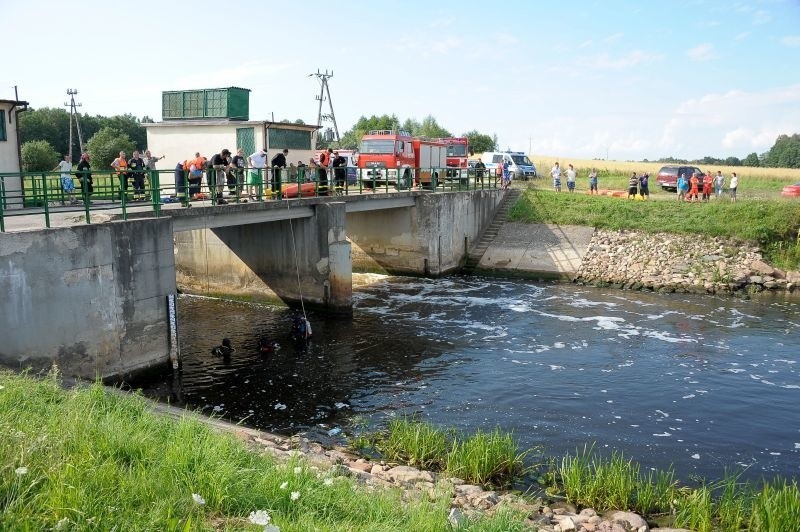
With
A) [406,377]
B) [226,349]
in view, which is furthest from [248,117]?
[406,377]

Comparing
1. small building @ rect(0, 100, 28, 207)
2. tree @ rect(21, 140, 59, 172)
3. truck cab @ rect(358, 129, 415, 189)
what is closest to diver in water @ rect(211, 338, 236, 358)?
small building @ rect(0, 100, 28, 207)

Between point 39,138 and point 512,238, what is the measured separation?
6158cm

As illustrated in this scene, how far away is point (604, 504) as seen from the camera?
31.2 feet

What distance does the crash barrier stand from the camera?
15655mm

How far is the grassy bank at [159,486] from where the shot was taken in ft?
19.0

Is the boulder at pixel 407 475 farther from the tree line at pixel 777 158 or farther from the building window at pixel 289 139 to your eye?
the tree line at pixel 777 158

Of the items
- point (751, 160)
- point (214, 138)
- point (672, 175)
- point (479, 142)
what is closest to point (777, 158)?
point (751, 160)

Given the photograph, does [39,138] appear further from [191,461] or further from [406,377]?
[191,461]

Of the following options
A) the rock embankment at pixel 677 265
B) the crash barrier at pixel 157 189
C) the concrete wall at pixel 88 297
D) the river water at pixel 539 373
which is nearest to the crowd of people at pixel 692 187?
the rock embankment at pixel 677 265

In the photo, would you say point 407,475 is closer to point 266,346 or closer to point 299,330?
point 266,346

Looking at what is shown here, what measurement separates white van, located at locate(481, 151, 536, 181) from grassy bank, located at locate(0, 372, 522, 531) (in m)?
38.0

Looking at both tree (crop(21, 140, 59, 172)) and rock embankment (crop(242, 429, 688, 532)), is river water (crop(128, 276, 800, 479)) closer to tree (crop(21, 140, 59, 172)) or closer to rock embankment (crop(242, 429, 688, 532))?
rock embankment (crop(242, 429, 688, 532))

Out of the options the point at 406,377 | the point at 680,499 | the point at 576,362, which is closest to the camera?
the point at 680,499

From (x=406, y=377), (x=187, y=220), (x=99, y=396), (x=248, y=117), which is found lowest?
(x=406, y=377)
